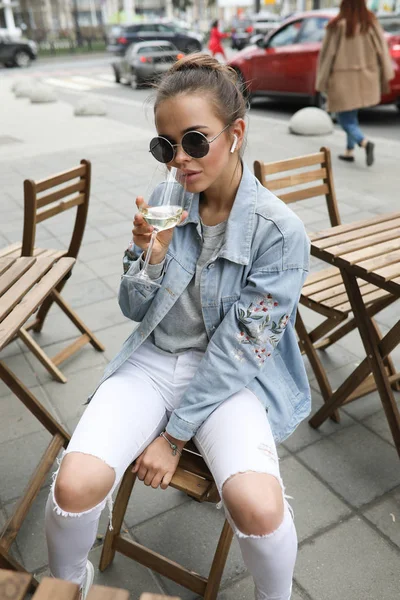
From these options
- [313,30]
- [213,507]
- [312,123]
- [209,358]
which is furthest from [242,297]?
[313,30]

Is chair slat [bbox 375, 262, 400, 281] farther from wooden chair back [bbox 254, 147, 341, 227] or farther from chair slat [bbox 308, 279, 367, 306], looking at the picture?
wooden chair back [bbox 254, 147, 341, 227]

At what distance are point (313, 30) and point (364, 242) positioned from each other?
27.7 ft

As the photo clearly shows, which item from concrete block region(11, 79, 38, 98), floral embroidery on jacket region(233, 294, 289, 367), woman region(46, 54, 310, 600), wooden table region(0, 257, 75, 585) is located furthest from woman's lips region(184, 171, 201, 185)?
concrete block region(11, 79, 38, 98)

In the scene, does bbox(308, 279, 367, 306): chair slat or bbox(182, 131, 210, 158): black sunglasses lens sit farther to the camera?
bbox(308, 279, 367, 306): chair slat

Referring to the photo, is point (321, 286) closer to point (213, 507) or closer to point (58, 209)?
point (213, 507)

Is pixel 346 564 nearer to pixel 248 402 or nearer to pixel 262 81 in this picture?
pixel 248 402

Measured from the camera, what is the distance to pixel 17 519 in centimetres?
200

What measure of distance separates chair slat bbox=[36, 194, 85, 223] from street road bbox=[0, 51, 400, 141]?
1.98 ft

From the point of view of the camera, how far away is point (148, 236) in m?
1.67

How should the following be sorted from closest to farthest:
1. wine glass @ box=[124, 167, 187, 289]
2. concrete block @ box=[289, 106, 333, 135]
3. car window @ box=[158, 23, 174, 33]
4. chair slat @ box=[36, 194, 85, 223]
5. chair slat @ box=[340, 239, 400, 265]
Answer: wine glass @ box=[124, 167, 187, 289], chair slat @ box=[340, 239, 400, 265], chair slat @ box=[36, 194, 85, 223], concrete block @ box=[289, 106, 333, 135], car window @ box=[158, 23, 174, 33]

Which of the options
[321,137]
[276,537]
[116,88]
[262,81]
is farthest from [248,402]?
[116,88]

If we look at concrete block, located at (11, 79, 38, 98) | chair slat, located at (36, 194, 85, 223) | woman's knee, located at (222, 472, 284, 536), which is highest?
chair slat, located at (36, 194, 85, 223)

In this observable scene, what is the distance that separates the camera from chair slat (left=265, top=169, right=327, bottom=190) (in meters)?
2.78

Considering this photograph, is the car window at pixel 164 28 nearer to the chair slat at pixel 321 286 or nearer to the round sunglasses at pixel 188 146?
the chair slat at pixel 321 286
